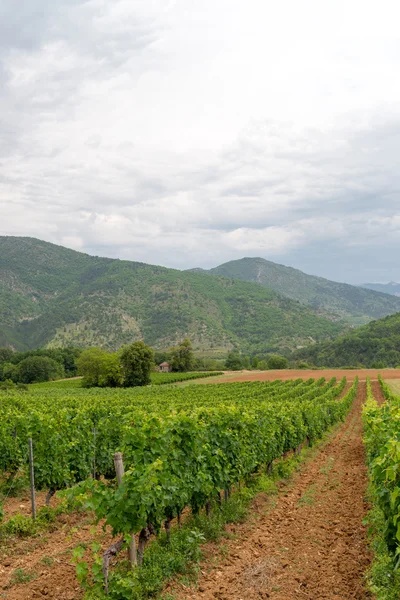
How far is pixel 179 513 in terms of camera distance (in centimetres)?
Result: 759

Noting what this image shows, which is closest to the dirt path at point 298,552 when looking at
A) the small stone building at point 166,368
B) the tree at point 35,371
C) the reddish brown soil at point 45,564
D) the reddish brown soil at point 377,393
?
the reddish brown soil at point 45,564

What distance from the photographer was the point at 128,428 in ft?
23.4

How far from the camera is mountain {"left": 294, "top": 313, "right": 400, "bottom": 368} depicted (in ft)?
350

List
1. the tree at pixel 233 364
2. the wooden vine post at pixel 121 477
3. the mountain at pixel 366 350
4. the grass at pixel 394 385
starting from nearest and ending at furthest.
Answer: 1. the wooden vine post at pixel 121 477
2. the grass at pixel 394 385
3. the tree at pixel 233 364
4. the mountain at pixel 366 350

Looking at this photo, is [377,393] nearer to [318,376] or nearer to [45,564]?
[318,376]

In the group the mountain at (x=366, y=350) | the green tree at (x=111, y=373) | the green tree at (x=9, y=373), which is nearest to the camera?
the green tree at (x=111, y=373)

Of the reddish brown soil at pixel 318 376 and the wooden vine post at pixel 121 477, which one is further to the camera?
the reddish brown soil at pixel 318 376

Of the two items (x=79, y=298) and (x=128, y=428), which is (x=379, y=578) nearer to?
(x=128, y=428)

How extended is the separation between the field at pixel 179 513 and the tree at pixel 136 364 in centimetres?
5563

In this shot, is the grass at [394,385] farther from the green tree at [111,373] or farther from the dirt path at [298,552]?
the green tree at [111,373]

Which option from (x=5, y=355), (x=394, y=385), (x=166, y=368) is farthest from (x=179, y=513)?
(x=5, y=355)

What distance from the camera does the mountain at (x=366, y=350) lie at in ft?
350

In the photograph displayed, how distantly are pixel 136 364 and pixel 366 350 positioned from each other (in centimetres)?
7165

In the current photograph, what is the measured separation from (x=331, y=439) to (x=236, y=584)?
54.2 feet
